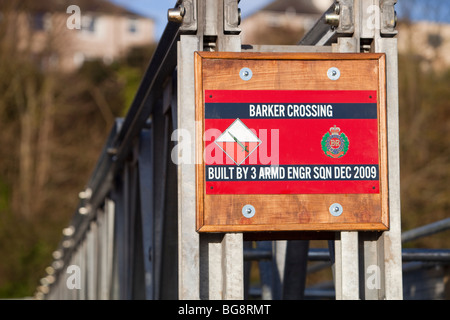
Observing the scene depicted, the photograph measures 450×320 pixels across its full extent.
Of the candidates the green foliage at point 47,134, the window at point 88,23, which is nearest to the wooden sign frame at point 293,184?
the green foliage at point 47,134

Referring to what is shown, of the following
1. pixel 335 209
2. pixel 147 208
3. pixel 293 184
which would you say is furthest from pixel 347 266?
pixel 147 208

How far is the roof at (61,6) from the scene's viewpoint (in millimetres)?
48344

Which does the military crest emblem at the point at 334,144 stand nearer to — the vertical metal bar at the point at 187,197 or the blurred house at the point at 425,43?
the vertical metal bar at the point at 187,197

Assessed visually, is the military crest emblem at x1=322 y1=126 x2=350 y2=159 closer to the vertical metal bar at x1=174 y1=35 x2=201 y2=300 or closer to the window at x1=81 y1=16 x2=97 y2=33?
the vertical metal bar at x1=174 y1=35 x2=201 y2=300

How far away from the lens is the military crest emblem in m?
3.61

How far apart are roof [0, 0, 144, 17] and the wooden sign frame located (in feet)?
144

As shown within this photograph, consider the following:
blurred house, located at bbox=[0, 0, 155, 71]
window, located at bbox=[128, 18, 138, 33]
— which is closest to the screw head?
blurred house, located at bbox=[0, 0, 155, 71]

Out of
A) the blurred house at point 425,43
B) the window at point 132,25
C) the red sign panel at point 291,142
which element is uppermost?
the window at point 132,25

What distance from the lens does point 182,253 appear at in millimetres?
3611

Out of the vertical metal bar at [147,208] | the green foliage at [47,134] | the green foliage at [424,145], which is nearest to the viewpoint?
the vertical metal bar at [147,208]

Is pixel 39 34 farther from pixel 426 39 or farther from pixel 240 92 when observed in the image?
pixel 240 92

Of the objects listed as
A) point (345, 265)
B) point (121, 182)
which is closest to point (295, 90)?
point (345, 265)

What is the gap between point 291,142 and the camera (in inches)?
141

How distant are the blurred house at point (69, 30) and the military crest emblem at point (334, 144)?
35.8 metres
